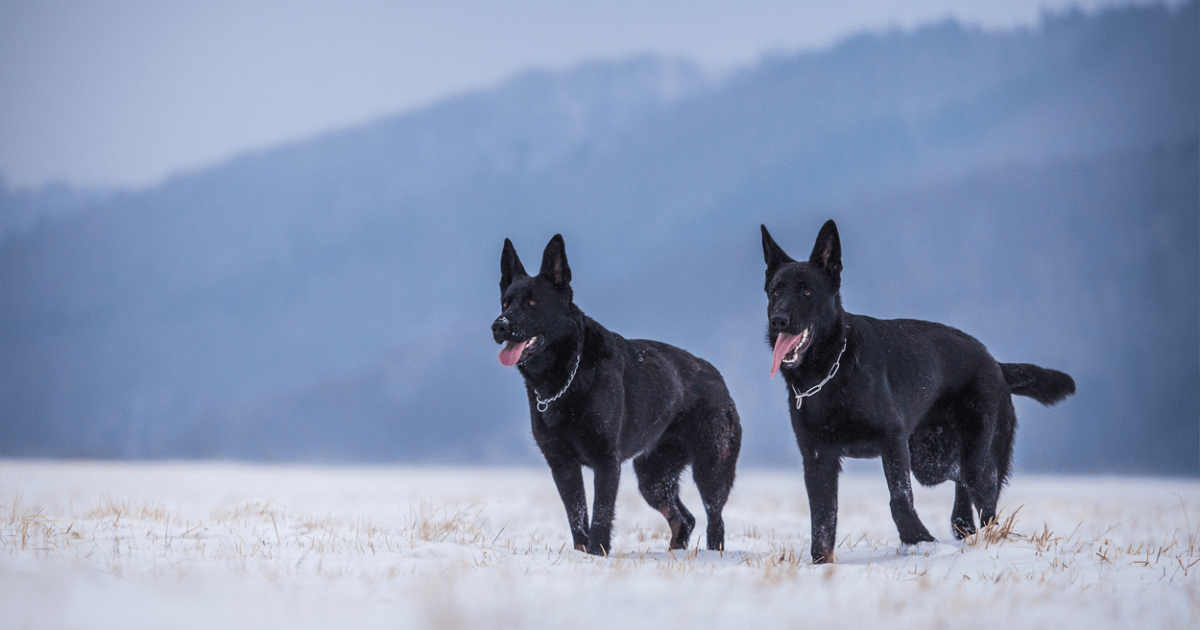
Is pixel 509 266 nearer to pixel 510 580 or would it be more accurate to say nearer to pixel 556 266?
pixel 556 266

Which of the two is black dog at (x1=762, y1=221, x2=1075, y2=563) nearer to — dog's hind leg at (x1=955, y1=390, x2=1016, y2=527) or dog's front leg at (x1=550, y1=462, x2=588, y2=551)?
dog's hind leg at (x1=955, y1=390, x2=1016, y2=527)

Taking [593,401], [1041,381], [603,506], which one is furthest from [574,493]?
[1041,381]

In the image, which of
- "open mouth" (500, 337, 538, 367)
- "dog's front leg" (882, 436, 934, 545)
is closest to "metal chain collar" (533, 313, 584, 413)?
"open mouth" (500, 337, 538, 367)

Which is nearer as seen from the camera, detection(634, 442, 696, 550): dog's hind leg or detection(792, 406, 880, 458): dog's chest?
detection(792, 406, 880, 458): dog's chest

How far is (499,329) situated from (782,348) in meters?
1.75

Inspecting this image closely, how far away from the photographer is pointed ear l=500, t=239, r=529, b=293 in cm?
618

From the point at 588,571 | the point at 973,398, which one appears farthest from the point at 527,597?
the point at 973,398

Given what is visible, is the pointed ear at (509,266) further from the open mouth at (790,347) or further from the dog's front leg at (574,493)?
the open mouth at (790,347)

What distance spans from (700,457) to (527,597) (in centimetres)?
321

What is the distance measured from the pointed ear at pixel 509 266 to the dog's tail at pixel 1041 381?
3.59 m

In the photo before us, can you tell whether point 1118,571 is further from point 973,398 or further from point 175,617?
point 175,617

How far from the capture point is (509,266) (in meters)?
6.21

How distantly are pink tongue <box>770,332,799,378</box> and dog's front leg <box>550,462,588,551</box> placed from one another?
5.17 feet

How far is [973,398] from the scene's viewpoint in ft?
19.2
